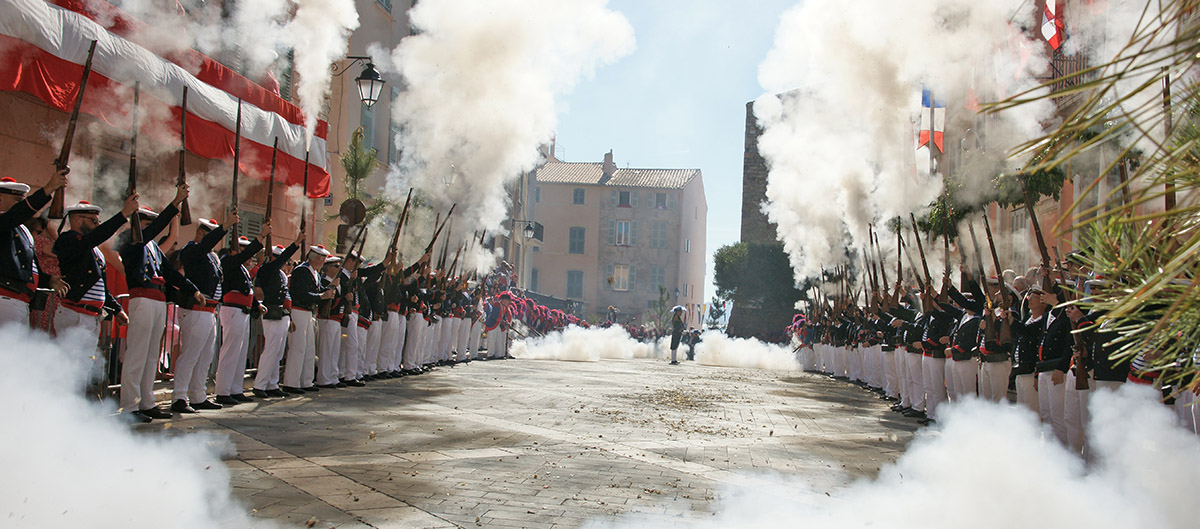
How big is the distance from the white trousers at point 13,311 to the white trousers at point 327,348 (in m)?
5.48

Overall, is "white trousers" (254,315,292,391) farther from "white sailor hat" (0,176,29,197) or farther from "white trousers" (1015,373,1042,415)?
"white trousers" (1015,373,1042,415)

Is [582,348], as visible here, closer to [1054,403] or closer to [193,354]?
[193,354]

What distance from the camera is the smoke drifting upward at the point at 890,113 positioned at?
43.8 feet

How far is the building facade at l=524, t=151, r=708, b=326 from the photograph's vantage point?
201ft

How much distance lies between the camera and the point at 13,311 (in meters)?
6.23

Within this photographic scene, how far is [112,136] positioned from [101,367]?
15.4 feet

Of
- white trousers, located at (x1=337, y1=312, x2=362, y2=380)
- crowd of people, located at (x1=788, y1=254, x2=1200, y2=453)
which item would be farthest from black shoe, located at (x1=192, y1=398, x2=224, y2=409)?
crowd of people, located at (x1=788, y1=254, x2=1200, y2=453)

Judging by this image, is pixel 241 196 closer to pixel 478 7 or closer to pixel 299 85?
pixel 299 85

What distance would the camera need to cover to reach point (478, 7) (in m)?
18.2

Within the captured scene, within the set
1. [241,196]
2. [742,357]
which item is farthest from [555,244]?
[241,196]

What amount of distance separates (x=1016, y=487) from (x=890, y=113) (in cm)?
1253

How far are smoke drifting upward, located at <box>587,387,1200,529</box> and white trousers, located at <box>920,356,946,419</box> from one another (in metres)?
3.99

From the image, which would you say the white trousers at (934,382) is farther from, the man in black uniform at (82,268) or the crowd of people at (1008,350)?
the man in black uniform at (82,268)

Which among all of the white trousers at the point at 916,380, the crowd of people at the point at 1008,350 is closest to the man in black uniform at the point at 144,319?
the crowd of people at the point at 1008,350
